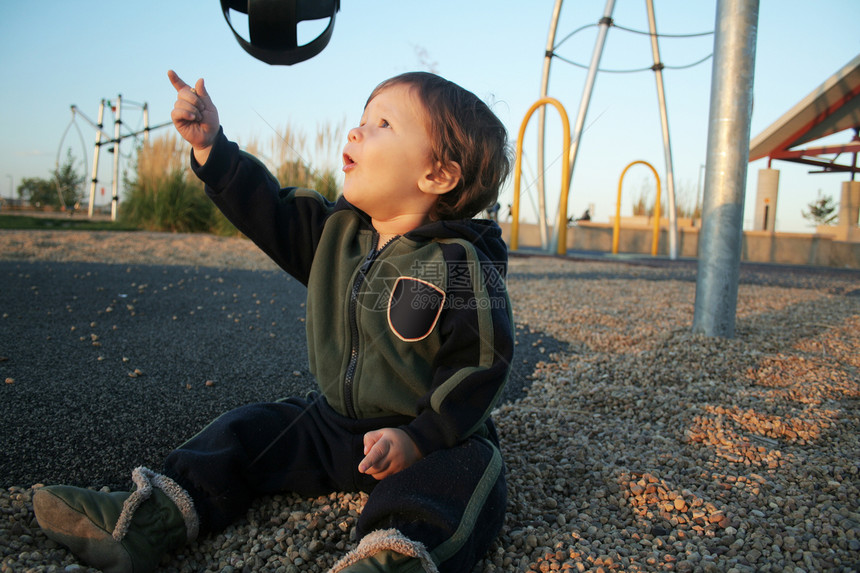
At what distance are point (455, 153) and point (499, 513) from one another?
88 cm

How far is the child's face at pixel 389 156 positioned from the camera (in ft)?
4.78

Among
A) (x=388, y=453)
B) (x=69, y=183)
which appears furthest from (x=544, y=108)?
(x=69, y=183)

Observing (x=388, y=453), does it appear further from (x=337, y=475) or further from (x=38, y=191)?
(x=38, y=191)

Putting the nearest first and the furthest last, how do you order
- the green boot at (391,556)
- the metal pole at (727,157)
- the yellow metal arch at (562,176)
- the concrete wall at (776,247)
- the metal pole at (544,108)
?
the green boot at (391,556), the metal pole at (727,157), the yellow metal arch at (562,176), the metal pole at (544,108), the concrete wall at (776,247)

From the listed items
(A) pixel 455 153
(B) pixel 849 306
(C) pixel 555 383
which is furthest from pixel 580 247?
(A) pixel 455 153

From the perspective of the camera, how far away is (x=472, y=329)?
130 centimetres

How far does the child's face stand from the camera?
4.78 ft

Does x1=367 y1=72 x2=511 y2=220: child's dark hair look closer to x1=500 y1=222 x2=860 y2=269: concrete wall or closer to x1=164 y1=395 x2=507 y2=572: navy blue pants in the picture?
x1=164 y1=395 x2=507 y2=572: navy blue pants

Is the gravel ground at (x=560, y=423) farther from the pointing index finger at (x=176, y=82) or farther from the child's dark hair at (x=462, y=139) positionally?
the pointing index finger at (x=176, y=82)

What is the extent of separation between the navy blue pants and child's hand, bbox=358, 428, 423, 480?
0.03 meters

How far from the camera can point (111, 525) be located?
1148mm

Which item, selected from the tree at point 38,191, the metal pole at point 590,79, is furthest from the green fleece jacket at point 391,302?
the tree at point 38,191

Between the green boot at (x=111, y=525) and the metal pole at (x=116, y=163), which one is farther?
the metal pole at (x=116, y=163)

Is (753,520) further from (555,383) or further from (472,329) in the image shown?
(555,383)
